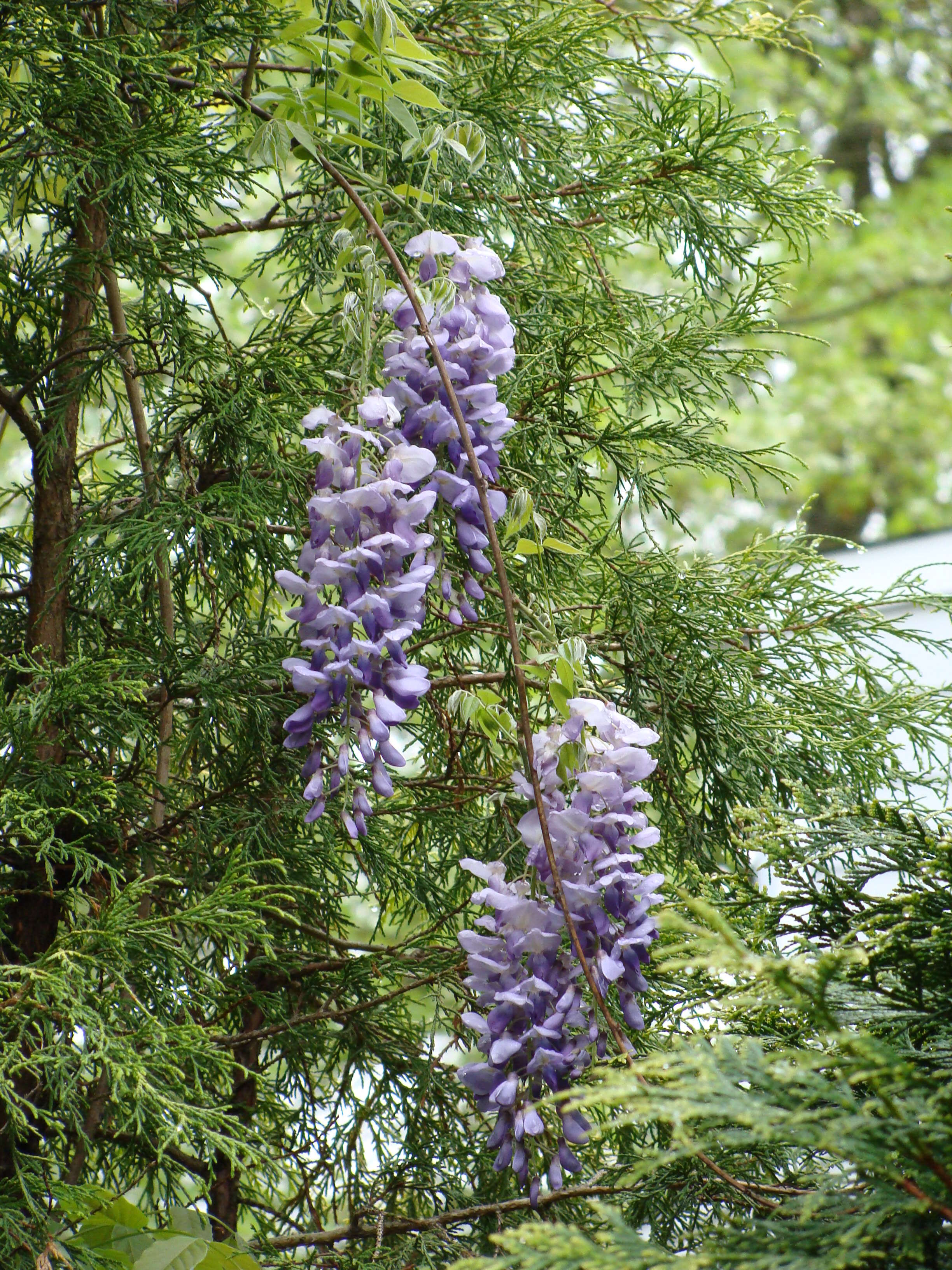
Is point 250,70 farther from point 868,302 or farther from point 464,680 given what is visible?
point 868,302

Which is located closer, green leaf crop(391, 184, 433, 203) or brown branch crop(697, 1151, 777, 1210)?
brown branch crop(697, 1151, 777, 1210)

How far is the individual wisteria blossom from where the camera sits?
953 mm

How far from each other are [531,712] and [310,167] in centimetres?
74

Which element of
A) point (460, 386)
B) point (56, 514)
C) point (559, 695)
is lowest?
point (559, 695)

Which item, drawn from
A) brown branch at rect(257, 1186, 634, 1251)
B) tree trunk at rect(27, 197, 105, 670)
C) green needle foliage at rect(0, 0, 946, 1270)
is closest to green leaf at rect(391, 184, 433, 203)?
green needle foliage at rect(0, 0, 946, 1270)

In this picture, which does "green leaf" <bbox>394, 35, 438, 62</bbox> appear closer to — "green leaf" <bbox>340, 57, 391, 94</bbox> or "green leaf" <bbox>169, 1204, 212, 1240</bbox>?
"green leaf" <bbox>340, 57, 391, 94</bbox>

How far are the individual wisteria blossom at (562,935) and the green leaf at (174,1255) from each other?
25 centimetres

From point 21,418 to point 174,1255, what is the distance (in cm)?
90

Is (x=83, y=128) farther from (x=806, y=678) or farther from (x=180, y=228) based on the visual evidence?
(x=806, y=678)

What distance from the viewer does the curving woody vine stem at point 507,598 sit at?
93cm

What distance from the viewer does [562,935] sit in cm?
106

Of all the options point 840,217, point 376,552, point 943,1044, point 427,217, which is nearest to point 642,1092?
point 943,1044

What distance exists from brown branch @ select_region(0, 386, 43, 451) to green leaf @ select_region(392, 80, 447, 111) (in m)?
0.56

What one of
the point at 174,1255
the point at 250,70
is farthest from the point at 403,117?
the point at 174,1255
